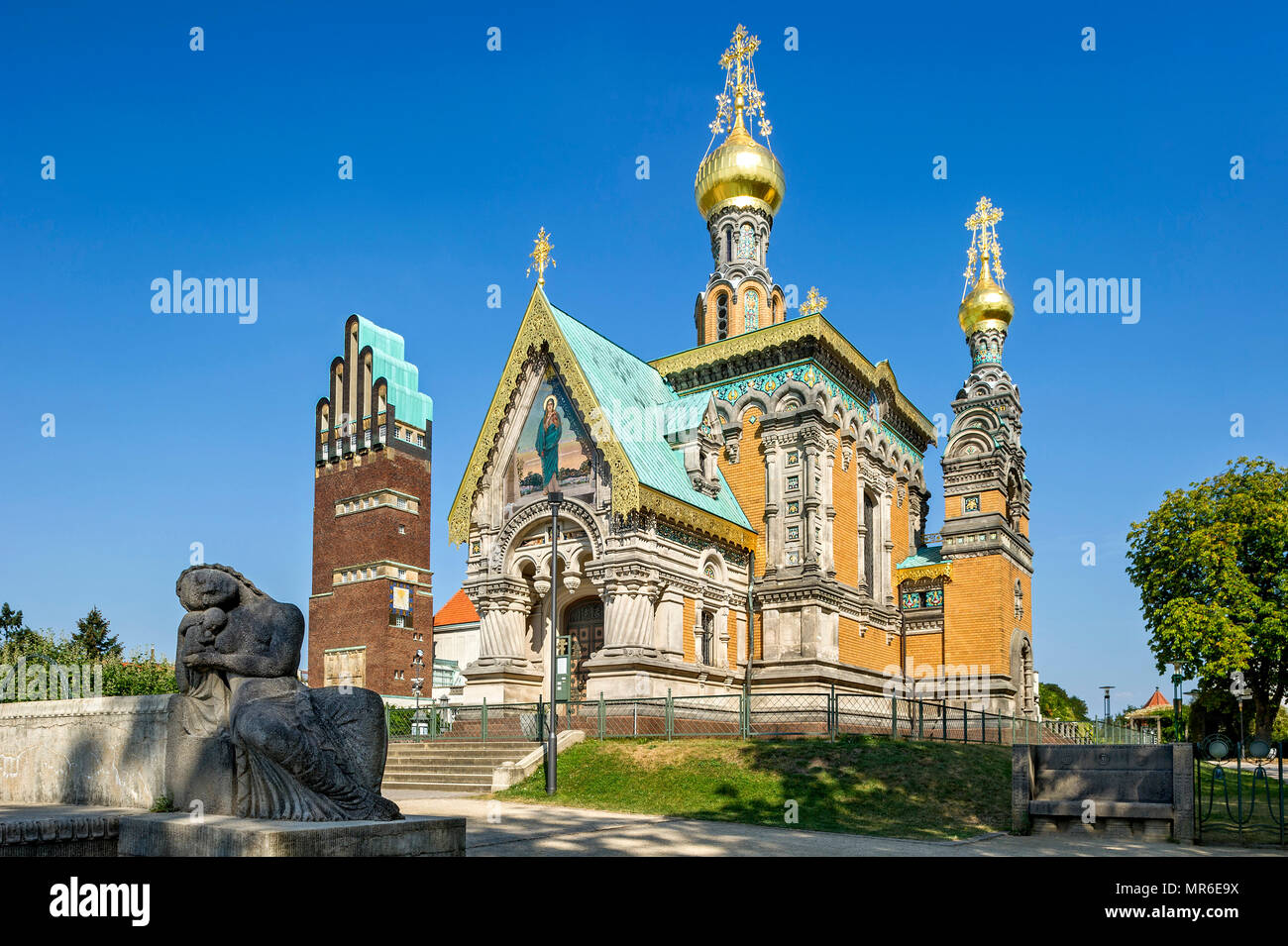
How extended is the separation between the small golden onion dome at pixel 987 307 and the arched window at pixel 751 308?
1166cm

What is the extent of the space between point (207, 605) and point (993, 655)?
2893cm

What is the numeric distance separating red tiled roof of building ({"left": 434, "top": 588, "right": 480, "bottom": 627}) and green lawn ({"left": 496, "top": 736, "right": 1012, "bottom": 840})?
4585cm

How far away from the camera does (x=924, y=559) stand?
34.7 meters

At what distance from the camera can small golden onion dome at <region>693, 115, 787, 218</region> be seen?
35312 mm

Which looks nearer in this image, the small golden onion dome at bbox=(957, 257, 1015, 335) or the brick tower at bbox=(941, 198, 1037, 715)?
the brick tower at bbox=(941, 198, 1037, 715)

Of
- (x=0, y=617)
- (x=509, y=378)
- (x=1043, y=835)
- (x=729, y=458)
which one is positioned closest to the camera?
(x=1043, y=835)

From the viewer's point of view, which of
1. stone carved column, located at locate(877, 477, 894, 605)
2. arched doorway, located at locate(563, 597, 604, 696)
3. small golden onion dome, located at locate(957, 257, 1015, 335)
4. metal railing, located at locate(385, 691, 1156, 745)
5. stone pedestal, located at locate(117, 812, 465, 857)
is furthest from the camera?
small golden onion dome, located at locate(957, 257, 1015, 335)

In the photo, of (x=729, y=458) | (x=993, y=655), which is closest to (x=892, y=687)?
(x=993, y=655)

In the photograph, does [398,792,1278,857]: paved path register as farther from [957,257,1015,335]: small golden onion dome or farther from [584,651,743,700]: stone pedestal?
[957,257,1015,335]: small golden onion dome

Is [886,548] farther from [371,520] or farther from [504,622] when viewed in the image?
[371,520]

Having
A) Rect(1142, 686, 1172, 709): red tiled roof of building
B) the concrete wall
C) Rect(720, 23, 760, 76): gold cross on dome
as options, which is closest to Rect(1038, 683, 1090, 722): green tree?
Rect(1142, 686, 1172, 709): red tiled roof of building

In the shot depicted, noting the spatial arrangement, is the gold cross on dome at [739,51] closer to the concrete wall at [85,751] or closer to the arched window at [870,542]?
the arched window at [870,542]
